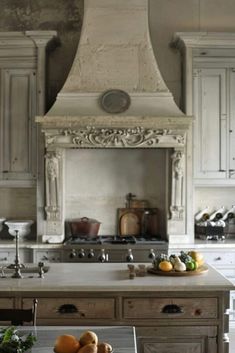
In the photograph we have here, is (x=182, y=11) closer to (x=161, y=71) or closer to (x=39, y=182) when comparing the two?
(x=161, y=71)

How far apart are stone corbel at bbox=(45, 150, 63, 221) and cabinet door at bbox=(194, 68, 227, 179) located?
1.45 m

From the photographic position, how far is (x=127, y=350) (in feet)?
7.39

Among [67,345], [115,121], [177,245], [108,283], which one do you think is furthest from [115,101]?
[67,345]

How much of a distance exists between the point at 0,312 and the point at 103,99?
311 centimetres

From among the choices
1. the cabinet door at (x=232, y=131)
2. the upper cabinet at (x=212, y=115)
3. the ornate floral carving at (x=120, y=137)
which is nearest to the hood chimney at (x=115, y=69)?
the ornate floral carving at (x=120, y=137)

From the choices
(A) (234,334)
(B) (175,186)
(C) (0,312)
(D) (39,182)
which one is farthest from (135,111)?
(C) (0,312)

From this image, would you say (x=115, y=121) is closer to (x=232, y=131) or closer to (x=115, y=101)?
(x=115, y=101)

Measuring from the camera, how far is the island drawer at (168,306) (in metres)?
3.29

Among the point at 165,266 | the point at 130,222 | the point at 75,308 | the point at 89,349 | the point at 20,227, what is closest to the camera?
the point at 89,349

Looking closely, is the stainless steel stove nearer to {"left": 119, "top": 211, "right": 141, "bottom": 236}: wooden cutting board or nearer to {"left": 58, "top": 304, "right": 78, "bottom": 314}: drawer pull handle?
{"left": 119, "top": 211, "right": 141, "bottom": 236}: wooden cutting board

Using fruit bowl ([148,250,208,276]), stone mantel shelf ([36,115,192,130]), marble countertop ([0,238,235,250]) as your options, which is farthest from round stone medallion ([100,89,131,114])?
fruit bowl ([148,250,208,276])

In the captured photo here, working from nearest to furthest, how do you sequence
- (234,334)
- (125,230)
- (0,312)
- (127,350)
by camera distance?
(127,350) → (0,312) → (234,334) → (125,230)

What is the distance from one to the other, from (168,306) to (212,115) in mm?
2957

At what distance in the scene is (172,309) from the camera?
3316mm
